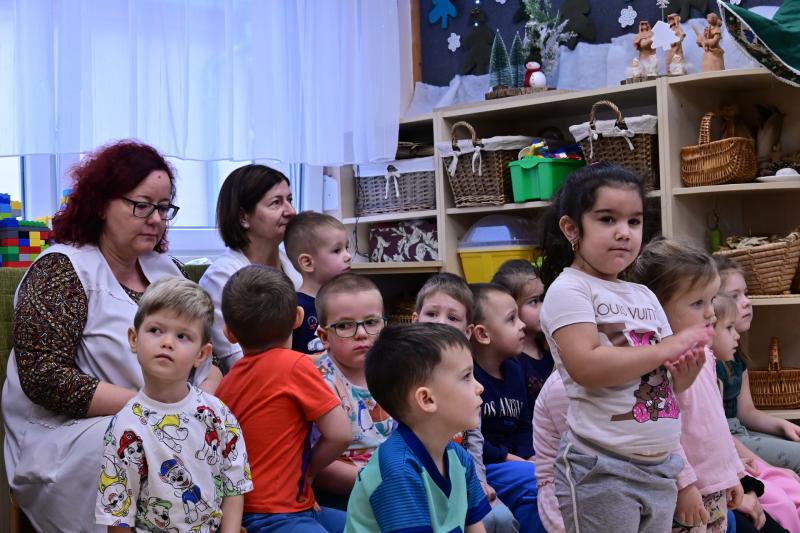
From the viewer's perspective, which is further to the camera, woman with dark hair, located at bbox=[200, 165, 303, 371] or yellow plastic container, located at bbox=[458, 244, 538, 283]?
yellow plastic container, located at bbox=[458, 244, 538, 283]

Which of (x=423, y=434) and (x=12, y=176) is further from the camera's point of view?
(x=12, y=176)

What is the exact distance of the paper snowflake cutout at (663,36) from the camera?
334cm

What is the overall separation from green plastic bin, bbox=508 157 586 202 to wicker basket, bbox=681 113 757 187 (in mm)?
400

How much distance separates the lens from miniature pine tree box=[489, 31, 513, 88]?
370cm

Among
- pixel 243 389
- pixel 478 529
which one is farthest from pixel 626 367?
pixel 243 389

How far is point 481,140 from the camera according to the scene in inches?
137

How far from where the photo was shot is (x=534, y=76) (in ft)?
11.9

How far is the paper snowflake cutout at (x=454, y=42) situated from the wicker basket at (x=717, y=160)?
1.32 meters

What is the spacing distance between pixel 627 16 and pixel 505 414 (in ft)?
6.60

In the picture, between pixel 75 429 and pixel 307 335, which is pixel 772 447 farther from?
pixel 75 429

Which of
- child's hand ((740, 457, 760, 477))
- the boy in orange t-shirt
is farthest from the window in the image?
child's hand ((740, 457, 760, 477))

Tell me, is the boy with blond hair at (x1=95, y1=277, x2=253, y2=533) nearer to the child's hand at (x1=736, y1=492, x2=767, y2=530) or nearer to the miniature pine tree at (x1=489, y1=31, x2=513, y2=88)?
the child's hand at (x1=736, y1=492, x2=767, y2=530)

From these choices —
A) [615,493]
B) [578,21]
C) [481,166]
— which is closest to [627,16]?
[578,21]

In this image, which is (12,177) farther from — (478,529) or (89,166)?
(478,529)
